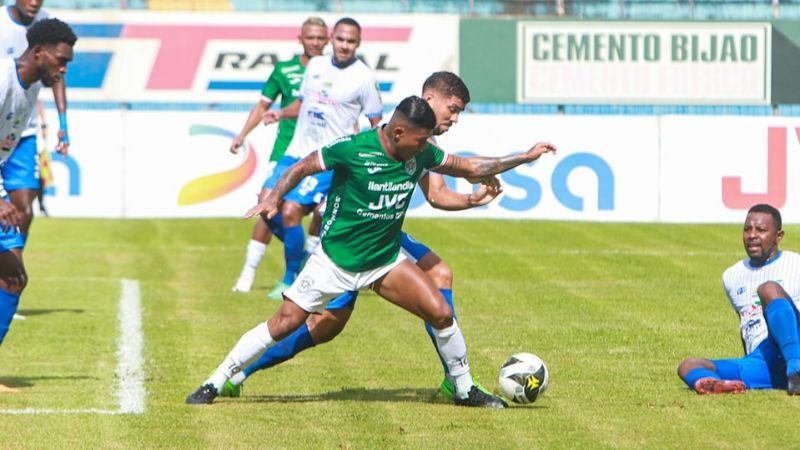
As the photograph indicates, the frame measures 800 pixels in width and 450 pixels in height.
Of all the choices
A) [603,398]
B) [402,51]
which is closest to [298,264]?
[603,398]

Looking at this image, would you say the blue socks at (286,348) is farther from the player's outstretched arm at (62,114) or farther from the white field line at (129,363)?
the player's outstretched arm at (62,114)

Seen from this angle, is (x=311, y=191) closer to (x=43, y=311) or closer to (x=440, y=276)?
(x=43, y=311)

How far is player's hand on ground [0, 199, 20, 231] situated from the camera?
9203mm

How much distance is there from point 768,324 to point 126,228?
689 inches

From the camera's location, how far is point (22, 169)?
42.3ft

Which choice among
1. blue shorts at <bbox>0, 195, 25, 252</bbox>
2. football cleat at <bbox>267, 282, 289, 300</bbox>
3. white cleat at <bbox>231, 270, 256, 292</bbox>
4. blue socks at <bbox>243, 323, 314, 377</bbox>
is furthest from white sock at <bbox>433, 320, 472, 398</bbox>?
white cleat at <bbox>231, 270, 256, 292</bbox>

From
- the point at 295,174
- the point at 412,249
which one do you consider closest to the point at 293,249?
the point at 412,249

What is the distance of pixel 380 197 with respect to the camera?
364 inches

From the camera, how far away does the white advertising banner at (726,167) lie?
26.0 meters

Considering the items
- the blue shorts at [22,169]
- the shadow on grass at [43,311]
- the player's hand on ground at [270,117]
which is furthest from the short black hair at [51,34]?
the shadow on grass at [43,311]

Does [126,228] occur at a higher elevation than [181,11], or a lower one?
lower

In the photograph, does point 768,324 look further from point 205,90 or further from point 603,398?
point 205,90

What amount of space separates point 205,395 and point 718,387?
3.04m

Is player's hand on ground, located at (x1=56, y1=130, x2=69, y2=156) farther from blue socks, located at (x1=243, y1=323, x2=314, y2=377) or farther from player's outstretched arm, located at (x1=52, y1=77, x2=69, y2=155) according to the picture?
blue socks, located at (x1=243, y1=323, x2=314, y2=377)
